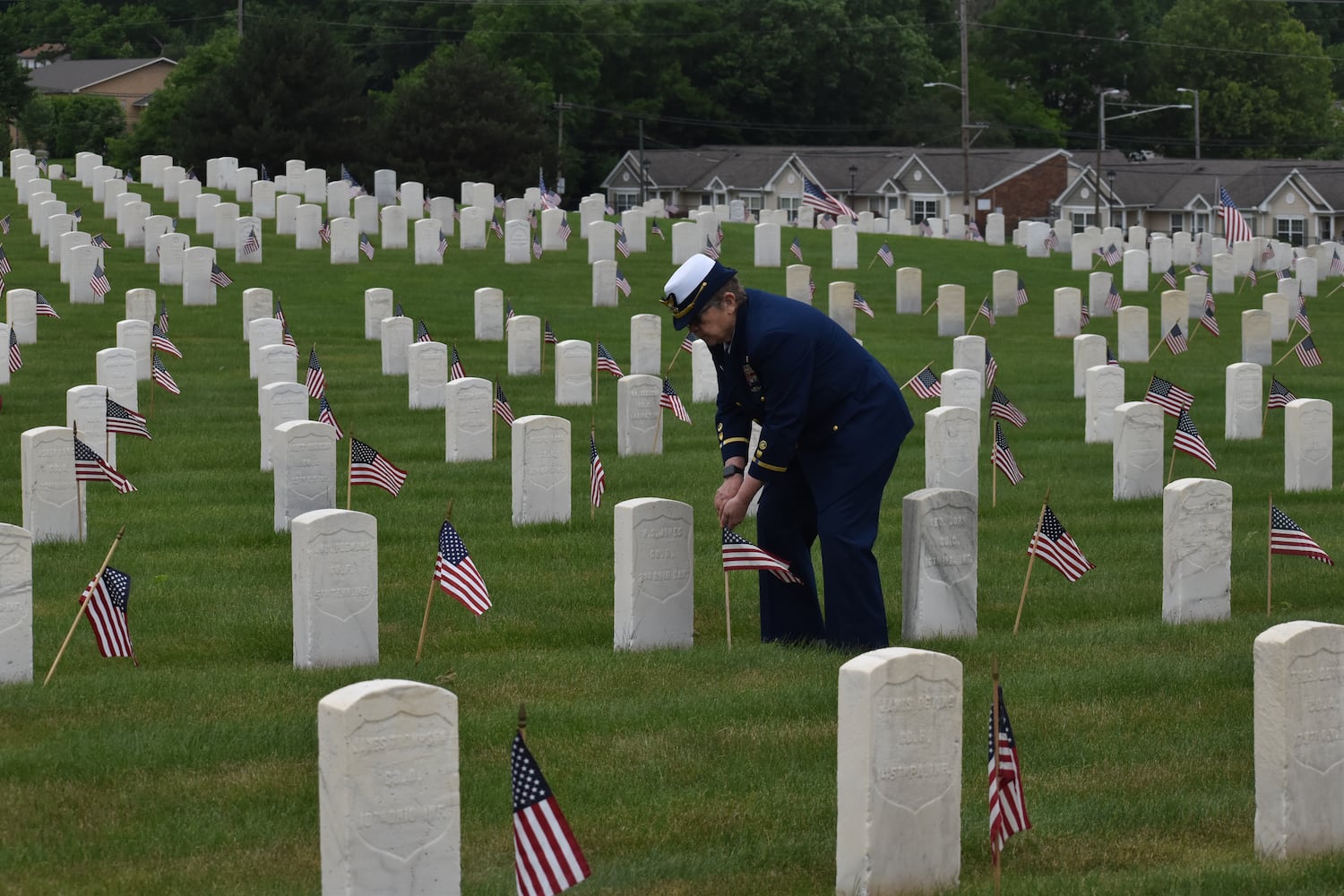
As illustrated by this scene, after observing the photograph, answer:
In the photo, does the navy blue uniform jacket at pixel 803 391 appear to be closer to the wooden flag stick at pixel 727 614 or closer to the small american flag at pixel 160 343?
the wooden flag stick at pixel 727 614

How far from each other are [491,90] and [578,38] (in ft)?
57.0

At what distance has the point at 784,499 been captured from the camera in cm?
957

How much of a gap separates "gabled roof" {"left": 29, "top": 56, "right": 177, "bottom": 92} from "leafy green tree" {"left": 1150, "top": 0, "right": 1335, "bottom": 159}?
1901 inches

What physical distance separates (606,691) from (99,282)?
20137 mm

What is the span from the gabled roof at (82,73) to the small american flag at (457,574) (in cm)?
8398

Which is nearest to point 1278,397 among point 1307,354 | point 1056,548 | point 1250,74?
point 1307,354

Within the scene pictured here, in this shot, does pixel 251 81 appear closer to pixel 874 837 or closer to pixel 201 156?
pixel 201 156

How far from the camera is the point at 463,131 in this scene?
5578 centimetres

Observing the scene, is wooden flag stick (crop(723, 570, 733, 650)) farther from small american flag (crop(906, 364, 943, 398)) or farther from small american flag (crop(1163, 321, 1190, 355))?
small american flag (crop(1163, 321, 1190, 355))

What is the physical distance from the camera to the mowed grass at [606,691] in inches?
257

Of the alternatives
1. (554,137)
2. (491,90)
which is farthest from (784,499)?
(554,137)

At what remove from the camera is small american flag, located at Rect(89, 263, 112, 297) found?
88.7ft

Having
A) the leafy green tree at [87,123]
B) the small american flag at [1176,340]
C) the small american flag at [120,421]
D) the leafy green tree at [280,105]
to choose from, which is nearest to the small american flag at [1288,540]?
the small american flag at [120,421]

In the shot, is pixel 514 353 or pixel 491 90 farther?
pixel 491 90
